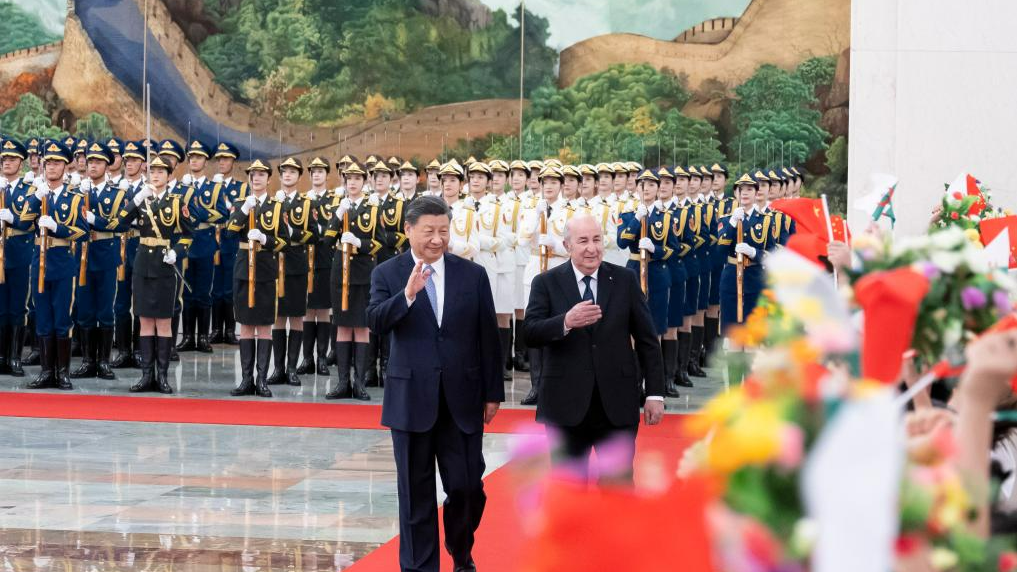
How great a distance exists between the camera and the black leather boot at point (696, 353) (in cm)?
1397

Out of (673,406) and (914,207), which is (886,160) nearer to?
(914,207)

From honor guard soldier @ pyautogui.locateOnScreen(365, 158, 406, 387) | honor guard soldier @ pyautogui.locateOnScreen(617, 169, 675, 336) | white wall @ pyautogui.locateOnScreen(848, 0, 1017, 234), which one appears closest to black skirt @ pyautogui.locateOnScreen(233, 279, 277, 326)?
honor guard soldier @ pyautogui.locateOnScreen(365, 158, 406, 387)

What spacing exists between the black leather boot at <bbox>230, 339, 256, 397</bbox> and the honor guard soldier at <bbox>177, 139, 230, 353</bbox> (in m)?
2.33

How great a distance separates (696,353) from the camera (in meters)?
14.3

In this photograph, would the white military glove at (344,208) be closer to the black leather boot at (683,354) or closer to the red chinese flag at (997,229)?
the black leather boot at (683,354)

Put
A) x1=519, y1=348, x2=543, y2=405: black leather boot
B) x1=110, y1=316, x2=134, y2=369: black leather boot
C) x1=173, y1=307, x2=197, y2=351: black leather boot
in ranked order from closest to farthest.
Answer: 1. x1=519, y1=348, x2=543, y2=405: black leather boot
2. x1=110, y1=316, x2=134, y2=369: black leather boot
3. x1=173, y1=307, x2=197, y2=351: black leather boot

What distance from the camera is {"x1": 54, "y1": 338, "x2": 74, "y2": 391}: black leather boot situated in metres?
11.7

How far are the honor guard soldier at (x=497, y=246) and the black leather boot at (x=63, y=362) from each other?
3.70m

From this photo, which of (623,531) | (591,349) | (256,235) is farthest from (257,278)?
(623,531)

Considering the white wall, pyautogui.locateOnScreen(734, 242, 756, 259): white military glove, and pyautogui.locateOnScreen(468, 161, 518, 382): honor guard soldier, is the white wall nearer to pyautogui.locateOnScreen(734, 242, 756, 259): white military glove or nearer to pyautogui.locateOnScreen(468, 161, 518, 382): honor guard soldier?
pyautogui.locateOnScreen(734, 242, 756, 259): white military glove

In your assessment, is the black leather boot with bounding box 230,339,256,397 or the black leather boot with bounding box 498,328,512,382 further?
the black leather boot with bounding box 498,328,512,382

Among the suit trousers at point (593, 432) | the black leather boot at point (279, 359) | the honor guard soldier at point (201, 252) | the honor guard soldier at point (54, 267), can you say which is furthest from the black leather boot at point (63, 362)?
the suit trousers at point (593, 432)

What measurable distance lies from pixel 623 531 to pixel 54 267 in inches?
431

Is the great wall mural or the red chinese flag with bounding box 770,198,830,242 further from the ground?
Result: the great wall mural
